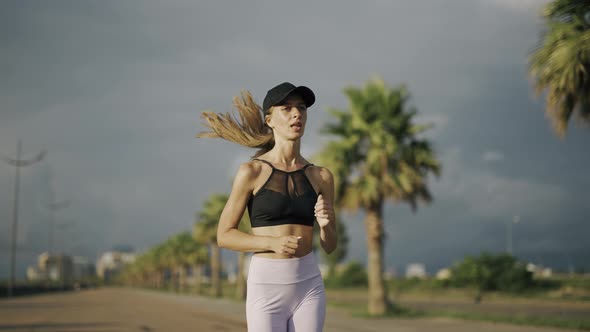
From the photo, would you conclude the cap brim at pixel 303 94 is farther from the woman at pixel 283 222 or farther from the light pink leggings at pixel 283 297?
the light pink leggings at pixel 283 297

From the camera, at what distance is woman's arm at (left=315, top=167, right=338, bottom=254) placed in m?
3.11

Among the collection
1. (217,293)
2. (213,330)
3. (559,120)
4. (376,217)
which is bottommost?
(217,293)

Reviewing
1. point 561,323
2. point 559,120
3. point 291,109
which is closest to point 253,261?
point 291,109

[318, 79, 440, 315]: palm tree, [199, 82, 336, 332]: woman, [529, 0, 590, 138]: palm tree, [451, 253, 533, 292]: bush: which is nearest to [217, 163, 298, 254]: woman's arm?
[199, 82, 336, 332]: woman

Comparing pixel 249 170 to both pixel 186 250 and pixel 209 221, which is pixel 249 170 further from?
pixel 186 250

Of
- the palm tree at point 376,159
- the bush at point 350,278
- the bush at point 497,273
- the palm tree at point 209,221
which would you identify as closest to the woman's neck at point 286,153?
the palm tree at point 376,159

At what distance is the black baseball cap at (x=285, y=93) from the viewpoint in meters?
3.21

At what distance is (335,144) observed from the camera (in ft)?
77.8

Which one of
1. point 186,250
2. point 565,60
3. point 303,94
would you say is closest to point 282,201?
point 303,94

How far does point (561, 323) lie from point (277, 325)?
15373 mm

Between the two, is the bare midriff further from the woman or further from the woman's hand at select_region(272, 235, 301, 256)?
the woman's hand at select_region(272, 235, 301, 256)

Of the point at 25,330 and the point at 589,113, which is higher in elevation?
the point at 589,113

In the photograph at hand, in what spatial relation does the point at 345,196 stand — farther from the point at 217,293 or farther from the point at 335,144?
the point at 217,293

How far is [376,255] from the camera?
24031mm
